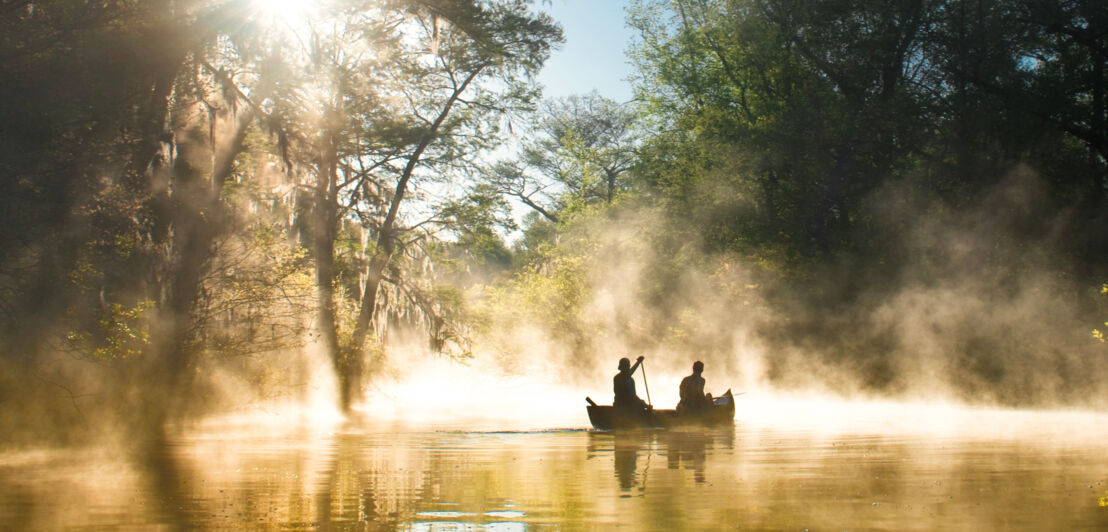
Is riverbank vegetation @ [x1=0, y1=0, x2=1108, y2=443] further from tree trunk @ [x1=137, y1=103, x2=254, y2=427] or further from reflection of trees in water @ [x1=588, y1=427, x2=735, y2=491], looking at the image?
reflection of trees in water @ [x1=588, y1=427, x2=735, y2=491]

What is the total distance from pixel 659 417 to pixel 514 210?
14.8m

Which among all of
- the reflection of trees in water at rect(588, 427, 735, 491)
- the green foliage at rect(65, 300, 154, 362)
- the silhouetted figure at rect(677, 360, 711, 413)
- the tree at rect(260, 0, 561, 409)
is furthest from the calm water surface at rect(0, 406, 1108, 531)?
the tree at rect(260, 0, 561, 409)

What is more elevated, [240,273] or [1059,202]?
[1059,202]

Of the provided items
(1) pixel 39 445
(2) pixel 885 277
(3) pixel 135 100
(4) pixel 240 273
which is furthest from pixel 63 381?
(2) pixel 885 277

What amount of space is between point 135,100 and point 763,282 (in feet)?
75.3

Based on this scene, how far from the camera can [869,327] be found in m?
30.8

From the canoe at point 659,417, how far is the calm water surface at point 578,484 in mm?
1525

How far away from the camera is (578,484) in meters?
8.93

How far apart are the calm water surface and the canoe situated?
1.53 m

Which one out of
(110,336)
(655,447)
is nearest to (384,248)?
(110,336)

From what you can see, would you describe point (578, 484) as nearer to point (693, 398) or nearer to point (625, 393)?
point (625, 393)

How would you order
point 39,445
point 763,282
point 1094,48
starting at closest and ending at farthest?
point 39,445, point 1094,48, point 763,282

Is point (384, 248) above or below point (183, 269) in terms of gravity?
above

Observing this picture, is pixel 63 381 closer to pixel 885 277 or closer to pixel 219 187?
pixel 219 187
